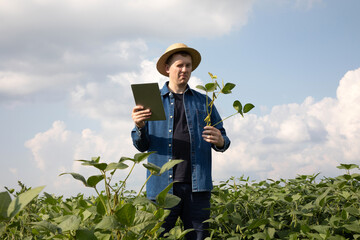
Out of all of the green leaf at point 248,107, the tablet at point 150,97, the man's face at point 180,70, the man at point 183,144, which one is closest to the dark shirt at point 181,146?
the man at point 183,144

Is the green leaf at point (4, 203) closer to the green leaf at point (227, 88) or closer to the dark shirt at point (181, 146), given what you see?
the green leaf at point (227, 88)

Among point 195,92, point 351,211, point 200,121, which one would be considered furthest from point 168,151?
point 351,211

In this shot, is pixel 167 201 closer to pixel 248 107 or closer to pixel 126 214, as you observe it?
pixel 126 214

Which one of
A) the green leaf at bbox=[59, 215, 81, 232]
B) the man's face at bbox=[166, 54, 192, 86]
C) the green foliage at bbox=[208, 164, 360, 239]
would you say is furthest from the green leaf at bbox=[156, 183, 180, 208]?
the man's face at bbox=[166, 54, 192, 86]

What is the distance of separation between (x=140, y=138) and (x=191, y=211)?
0.76 meters

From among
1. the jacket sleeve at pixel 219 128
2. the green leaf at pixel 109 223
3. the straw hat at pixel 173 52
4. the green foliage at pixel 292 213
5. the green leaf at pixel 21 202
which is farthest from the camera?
the straw hat at pixel 173 52

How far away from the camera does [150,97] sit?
296 centimetres

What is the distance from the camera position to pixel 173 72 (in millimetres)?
3570

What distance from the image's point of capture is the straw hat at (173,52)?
363 centimetres

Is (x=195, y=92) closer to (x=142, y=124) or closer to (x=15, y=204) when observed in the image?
(x=142, y=124)

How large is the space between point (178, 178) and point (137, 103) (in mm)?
763

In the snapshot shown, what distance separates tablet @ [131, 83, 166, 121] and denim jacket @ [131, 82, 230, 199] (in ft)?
0.96

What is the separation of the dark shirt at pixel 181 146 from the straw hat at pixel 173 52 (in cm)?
50

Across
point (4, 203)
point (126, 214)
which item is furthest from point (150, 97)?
point (4, 203)
